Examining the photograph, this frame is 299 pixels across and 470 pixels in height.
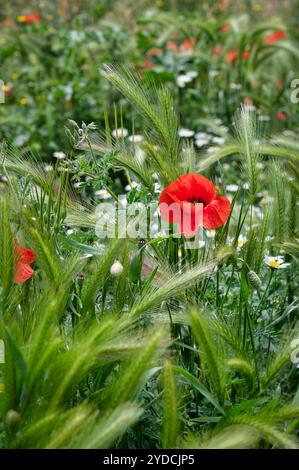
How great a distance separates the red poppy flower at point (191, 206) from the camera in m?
1.60

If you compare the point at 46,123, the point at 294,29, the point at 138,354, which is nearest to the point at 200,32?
the point at 46,123

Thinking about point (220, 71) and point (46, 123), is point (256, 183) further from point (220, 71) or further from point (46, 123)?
point (220, 71)

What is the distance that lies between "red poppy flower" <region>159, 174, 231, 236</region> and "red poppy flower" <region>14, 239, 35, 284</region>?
0.29m

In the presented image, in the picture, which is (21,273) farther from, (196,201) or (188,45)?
(188,45)

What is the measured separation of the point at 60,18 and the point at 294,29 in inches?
74.2

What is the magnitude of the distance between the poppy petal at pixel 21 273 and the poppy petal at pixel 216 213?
38 cm

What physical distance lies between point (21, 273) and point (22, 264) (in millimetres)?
30

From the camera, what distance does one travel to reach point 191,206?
1608 mm

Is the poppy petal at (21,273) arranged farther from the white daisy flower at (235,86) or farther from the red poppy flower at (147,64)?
the red poppy flower at (147,64)

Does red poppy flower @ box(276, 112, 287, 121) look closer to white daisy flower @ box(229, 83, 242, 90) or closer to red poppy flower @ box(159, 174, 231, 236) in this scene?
white daisy flower @ box(229, 83, 242, 90)

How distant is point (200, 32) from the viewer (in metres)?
3.83

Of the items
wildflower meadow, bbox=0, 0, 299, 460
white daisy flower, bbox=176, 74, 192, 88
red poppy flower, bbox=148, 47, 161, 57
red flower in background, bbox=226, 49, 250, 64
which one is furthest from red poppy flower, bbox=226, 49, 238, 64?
wildflower meadow, bbox=0, 0, 299, 460

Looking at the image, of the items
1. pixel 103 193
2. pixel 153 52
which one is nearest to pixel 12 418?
pixel 103 193

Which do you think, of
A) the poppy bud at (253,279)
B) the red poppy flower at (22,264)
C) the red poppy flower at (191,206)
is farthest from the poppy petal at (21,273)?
the poppy bud at (253,279)
